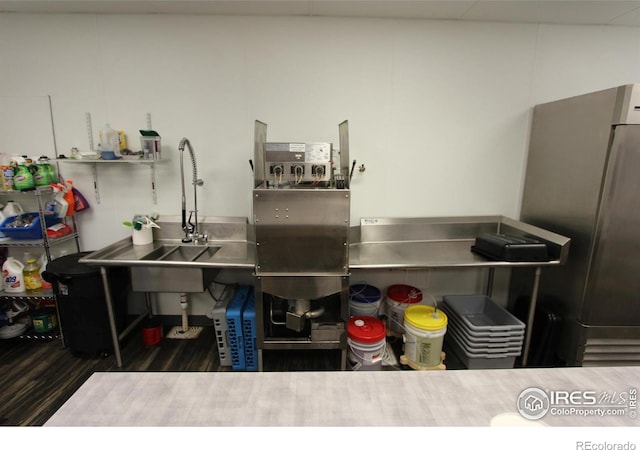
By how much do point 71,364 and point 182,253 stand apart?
1.02m

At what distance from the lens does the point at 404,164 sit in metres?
2.34

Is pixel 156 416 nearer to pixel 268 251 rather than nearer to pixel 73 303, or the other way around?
pixel 268 251

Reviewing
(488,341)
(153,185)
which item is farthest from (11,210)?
(488,341)

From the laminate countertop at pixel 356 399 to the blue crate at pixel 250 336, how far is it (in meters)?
1.16

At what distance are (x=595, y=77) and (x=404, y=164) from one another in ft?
5.05

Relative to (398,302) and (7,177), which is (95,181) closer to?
(7,177)

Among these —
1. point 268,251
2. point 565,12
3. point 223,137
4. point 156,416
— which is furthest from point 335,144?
point 156,416

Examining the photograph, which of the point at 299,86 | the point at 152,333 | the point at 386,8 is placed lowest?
the point at 152,333

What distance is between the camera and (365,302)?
2211mm

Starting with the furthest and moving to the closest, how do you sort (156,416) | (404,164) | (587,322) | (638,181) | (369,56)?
(404,164) → (369,56) → (587,322) → (638,181) → (156,416)

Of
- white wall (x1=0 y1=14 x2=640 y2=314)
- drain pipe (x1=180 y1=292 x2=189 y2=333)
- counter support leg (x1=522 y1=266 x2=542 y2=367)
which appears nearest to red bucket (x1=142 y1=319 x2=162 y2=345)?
drain pipe (x1=180 y1=292 x2=189 y2=333)

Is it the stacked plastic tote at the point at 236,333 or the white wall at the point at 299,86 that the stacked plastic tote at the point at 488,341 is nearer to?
the white wall at the point at 299,86
